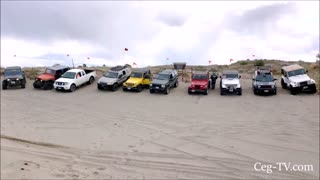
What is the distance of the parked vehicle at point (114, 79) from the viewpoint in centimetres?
3453

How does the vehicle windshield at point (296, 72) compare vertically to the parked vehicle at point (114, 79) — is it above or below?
above

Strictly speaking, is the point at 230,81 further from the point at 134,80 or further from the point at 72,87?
the point at 72,87

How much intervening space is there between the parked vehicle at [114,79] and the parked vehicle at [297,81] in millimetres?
12570

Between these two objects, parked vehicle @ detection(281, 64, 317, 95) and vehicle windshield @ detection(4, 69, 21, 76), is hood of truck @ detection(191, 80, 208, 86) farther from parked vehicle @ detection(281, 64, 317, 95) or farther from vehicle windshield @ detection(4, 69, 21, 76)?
vehicle windshield @ detection(4, 69, 21, 76)

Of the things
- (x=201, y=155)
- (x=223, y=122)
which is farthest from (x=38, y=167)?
(x=223, y=122)

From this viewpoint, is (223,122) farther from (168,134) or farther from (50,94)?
(50,94)

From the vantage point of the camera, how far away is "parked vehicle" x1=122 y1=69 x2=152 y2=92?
34188mm

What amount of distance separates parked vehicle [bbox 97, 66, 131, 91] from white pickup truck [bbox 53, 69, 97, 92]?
1.79m

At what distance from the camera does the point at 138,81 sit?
34.5m

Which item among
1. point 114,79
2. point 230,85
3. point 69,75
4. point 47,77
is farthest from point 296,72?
point 47,77

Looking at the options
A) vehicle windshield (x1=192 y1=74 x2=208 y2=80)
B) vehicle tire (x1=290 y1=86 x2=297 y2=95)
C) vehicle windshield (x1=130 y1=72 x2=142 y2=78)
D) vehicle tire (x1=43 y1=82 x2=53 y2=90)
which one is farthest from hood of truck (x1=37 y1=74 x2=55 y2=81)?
vehicle tire (x1=290 y1=86 x2=297 y2=95)

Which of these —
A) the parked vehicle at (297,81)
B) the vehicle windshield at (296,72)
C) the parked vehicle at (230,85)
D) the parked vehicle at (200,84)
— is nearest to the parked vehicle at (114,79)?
the parked vehicle at (200,84)

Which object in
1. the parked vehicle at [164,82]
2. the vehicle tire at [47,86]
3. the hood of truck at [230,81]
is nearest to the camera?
the hood of truck at [230,81]

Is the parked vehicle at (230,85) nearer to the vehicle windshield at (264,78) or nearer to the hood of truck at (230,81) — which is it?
the hood of truck at (230,81)
